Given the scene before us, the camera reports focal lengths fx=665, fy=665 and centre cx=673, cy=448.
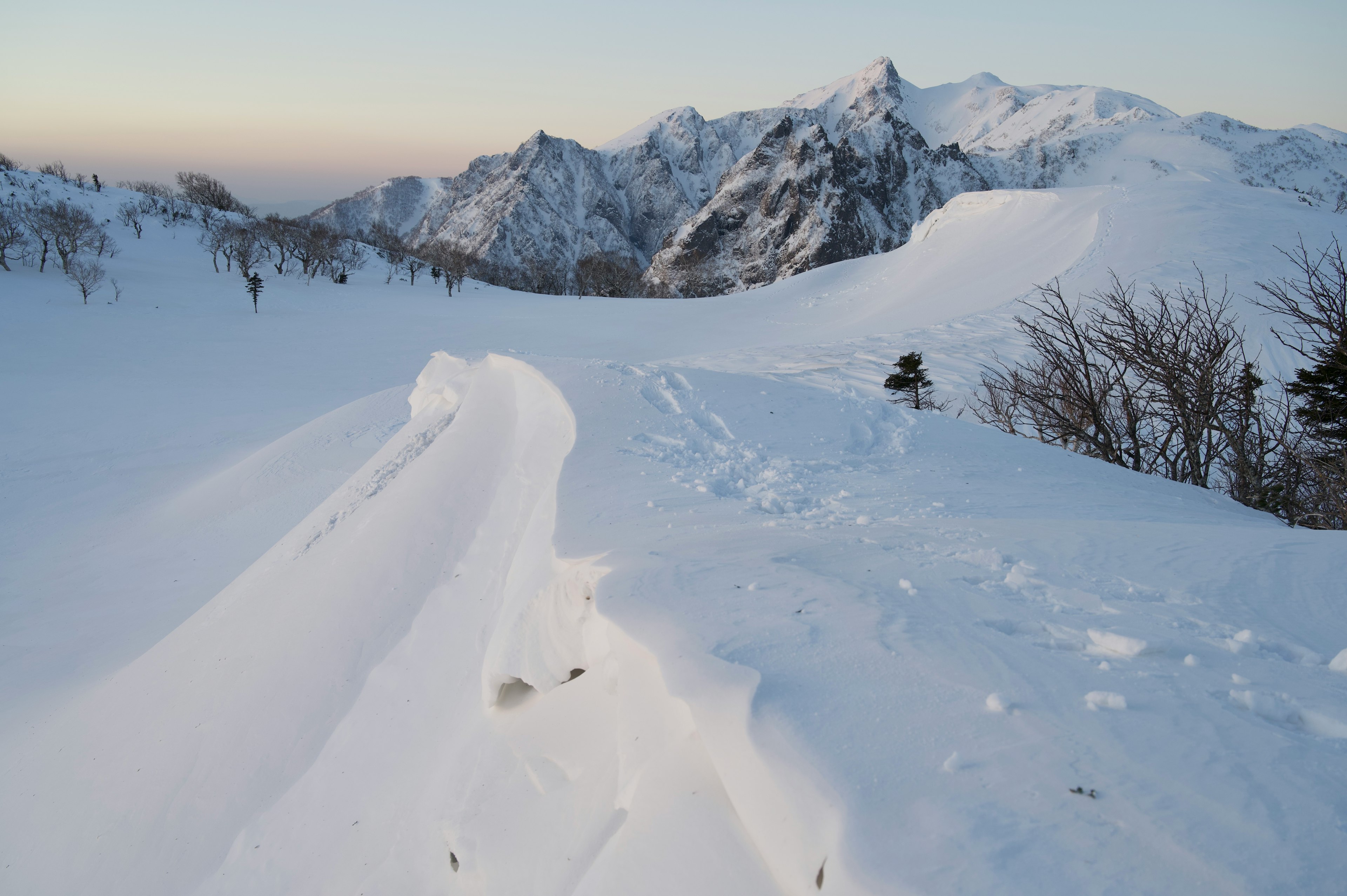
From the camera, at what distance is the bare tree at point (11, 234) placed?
30.3 m

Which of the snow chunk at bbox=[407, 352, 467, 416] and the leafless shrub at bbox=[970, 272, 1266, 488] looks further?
the snow chunk at bbox=[407, 352, 467, 416]

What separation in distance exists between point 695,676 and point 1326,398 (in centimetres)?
745

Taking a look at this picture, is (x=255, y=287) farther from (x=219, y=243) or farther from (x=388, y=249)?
(x=388, y=249)

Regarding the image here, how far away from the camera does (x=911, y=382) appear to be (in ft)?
34.3

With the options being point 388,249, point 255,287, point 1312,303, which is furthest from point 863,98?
point 1312,303

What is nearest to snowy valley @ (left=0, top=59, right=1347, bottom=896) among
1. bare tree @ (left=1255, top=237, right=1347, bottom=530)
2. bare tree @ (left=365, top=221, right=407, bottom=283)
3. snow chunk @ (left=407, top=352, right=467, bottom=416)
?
snow chunk @ (left=407, top=352, right=467, bottom=416)

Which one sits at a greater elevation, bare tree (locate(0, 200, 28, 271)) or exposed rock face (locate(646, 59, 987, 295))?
exposed rock face (locate(646, 59, 987, 295))

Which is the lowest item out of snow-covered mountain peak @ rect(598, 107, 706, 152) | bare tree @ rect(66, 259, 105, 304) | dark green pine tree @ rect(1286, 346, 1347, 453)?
dark green pine tree @ rect(1286, 346, 1347, 453)

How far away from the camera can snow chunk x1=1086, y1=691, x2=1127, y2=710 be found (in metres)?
2.07

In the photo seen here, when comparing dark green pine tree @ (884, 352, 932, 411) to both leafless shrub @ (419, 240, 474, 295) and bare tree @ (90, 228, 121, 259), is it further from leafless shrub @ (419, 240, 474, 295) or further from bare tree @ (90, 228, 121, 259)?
bare tree @ (90, 228, 121, 259)

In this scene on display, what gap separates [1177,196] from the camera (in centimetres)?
2330

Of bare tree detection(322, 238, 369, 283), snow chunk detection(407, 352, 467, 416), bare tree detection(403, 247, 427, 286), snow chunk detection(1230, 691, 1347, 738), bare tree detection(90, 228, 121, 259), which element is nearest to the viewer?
snow chunk detection(1230, 691, 1347, 738)

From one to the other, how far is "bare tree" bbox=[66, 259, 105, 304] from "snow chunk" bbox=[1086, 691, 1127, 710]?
3787cm

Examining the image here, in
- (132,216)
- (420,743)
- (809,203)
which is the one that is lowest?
(420,743)
